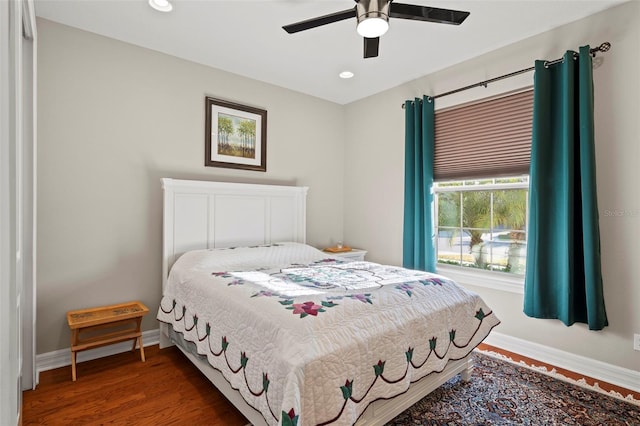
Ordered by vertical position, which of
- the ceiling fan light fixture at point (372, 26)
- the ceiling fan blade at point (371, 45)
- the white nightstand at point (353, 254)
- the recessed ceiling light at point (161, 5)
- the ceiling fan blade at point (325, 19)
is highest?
the recessed ceiling light at point (161, 5)

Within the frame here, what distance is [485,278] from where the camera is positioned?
121 inches

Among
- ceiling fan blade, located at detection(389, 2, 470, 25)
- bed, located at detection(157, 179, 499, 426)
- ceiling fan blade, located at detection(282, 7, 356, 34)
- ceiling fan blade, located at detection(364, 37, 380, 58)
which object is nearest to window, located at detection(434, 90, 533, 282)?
bed, located at detection(157, 179, 499, 426)

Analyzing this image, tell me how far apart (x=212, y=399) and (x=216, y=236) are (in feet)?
4.96

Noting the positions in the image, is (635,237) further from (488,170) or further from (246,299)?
(246,299)

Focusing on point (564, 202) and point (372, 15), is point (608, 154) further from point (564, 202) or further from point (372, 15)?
point (372, 15)

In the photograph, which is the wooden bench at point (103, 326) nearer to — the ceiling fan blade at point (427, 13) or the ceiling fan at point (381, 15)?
the ceiling fan at point (381, 15)

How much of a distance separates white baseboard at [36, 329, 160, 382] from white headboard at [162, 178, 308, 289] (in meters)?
0.57

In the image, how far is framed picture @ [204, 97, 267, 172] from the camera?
3340mm

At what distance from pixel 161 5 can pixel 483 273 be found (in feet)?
11.5

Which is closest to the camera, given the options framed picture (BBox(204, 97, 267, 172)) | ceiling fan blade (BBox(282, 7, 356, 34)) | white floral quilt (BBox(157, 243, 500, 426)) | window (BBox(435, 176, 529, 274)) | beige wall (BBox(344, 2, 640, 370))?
white floral quilt (BBox(157, 243, 500, 426))

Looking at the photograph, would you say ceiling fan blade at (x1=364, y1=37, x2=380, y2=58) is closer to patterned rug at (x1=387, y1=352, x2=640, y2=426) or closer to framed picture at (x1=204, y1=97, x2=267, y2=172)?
framed picture at (x1=204, y1=97, x2=267, y2=172)

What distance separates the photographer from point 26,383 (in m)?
2.21

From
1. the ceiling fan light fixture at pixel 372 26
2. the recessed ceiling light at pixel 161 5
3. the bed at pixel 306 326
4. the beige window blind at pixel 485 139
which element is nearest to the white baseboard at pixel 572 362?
the bed at pixel 306 326

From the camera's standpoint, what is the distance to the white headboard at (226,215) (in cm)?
296
